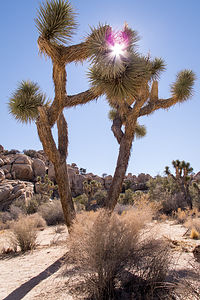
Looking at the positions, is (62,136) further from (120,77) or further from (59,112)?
(120,77)

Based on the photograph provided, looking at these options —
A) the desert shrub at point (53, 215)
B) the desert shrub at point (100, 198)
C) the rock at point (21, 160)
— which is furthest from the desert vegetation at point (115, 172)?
the rock at point (21, 160)

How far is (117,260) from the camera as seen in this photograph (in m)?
3.33

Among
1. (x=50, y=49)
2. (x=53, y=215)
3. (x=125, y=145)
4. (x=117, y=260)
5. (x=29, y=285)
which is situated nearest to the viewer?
(x=117, y=260)

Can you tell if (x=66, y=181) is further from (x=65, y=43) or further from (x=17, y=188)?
(x=17, y=188)

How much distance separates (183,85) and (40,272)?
7644mm

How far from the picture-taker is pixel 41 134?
6.64 metres

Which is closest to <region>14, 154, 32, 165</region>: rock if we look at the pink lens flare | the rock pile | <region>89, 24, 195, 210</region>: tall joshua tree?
the rock pile

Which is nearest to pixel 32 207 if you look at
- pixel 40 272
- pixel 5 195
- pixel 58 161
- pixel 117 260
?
pixel 5 195

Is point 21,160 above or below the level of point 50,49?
above

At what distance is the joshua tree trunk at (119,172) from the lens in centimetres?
672

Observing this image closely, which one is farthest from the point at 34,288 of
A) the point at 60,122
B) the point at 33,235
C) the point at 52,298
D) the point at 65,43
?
the point at 65,43

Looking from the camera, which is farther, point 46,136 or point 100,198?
point 100,198

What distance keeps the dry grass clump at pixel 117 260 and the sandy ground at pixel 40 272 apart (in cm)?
38

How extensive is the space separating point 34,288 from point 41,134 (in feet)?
12.9
